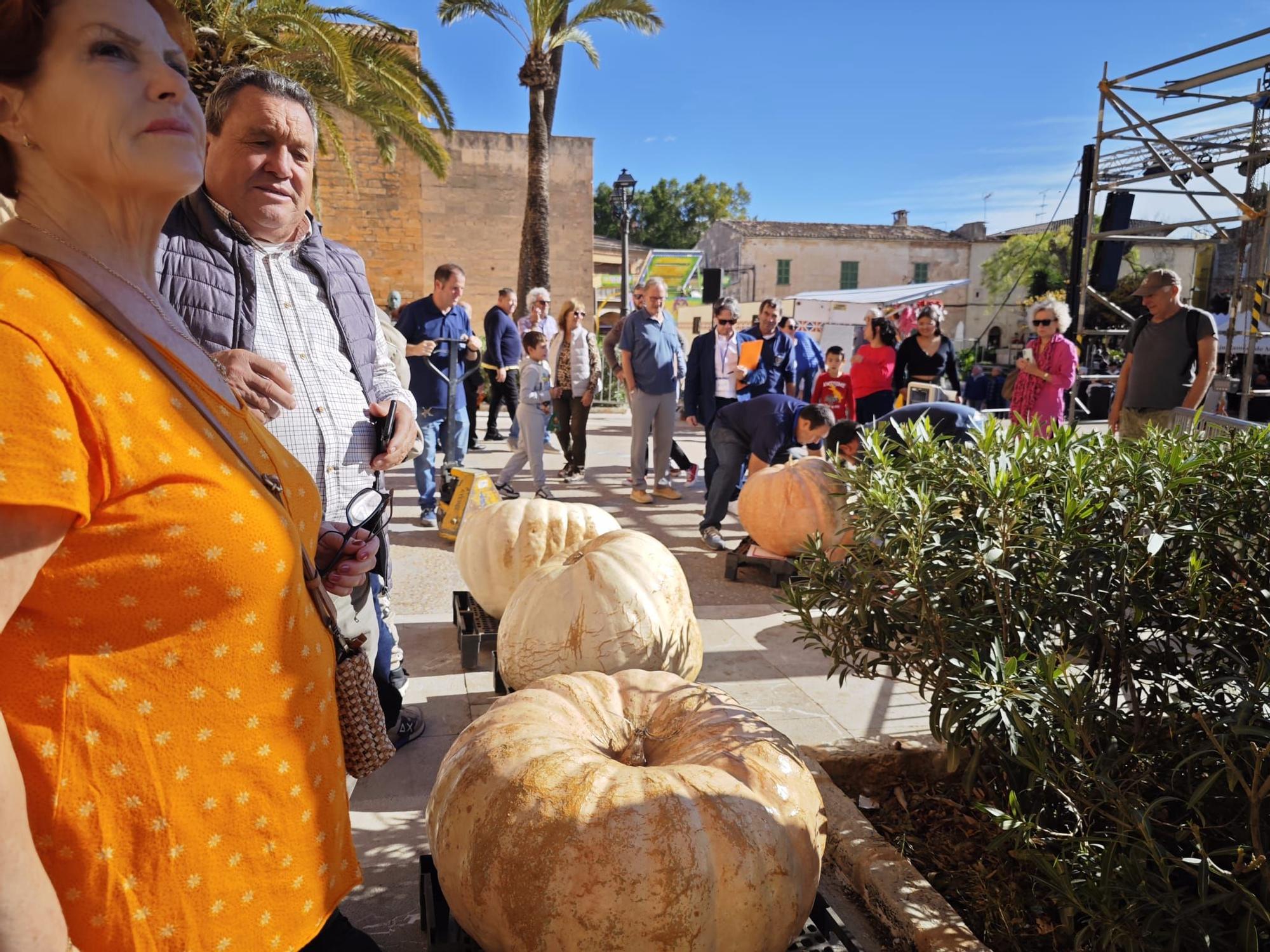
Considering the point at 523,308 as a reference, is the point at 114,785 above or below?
below

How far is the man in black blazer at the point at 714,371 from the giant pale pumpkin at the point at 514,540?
3.95 metres

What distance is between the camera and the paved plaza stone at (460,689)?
2629 millimetres

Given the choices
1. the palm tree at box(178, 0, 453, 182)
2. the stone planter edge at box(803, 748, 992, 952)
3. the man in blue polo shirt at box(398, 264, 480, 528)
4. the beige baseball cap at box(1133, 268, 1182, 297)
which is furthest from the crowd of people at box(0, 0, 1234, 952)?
the palm tree at box(178, 0, 453, 182)

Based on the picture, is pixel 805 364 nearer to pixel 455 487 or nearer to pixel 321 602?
pixel 455 487

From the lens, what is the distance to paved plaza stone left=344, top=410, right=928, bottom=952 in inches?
104

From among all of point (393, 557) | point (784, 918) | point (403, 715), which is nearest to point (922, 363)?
point (393, 557)

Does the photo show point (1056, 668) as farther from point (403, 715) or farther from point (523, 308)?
point (523, 308)

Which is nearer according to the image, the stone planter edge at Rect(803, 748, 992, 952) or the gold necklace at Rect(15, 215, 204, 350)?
the gold necklace at Rect(15, 215, 204, 350)

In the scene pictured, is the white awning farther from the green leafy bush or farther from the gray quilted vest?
the gray quilted vest

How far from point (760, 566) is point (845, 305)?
21.6 metres

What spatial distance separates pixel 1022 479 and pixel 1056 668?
0.58m

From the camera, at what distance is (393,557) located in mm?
6242

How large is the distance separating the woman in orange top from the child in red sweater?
884 centimetres

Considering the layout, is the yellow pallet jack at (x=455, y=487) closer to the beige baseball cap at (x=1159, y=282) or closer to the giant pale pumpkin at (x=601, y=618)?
the giant pale pumpkin at (x=601, y=618)
